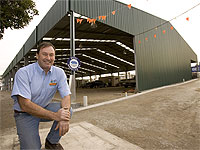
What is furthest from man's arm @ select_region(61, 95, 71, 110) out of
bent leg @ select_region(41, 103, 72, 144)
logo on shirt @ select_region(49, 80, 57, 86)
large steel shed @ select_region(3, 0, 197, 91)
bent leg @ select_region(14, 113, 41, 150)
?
large steel shed @ select_region(3, 0, 197, 91)

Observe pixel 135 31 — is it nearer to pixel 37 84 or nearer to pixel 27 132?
pixel 37 84

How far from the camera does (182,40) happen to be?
16.7m

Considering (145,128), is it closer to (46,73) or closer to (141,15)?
(46,73)

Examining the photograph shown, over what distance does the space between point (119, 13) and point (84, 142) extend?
9.38 metres

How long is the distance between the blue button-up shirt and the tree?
16.2 ft

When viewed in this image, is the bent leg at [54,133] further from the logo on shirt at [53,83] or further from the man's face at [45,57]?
the man's face at [45,57]

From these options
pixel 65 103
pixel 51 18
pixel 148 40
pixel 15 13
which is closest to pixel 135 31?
pixel 148 40

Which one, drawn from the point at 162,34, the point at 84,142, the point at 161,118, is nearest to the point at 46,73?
the point at 84,142

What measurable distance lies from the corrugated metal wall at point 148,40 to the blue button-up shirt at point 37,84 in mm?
6759

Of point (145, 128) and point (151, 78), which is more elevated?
point (151, 78)

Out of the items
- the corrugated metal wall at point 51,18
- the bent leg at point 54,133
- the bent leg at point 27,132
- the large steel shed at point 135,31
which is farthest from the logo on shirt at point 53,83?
the corrugated metal wall at point 51,18

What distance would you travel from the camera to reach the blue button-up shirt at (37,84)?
139cm

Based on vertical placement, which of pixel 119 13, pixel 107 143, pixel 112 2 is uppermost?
pixel 112 2

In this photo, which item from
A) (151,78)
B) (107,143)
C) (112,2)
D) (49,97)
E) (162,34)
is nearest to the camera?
(49,97)
